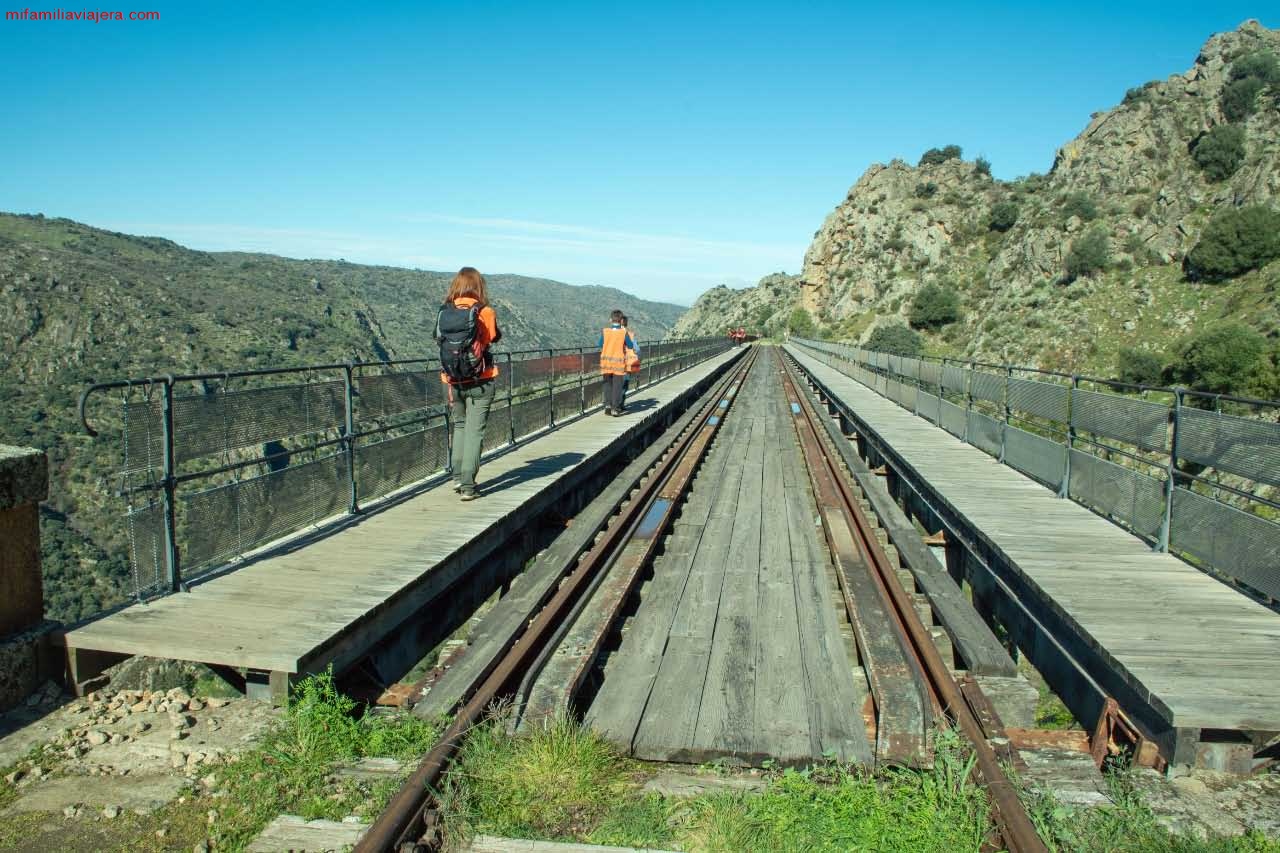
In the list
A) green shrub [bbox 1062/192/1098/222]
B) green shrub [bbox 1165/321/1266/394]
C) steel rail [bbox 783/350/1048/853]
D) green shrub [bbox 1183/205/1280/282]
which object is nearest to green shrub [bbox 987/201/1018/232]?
green shrub [bbox 1062/192/1098/222]

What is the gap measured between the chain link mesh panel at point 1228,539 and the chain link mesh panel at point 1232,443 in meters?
0.30

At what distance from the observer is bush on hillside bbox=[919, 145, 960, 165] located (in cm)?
15598

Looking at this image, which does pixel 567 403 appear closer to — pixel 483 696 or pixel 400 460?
pixel 400 460

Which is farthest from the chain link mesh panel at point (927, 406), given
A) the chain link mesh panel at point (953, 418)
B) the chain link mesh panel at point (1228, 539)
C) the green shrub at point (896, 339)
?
the green shrub at point (896, 339)

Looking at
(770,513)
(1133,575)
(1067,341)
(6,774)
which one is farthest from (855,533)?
(1067,341)

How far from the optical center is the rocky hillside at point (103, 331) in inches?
1480

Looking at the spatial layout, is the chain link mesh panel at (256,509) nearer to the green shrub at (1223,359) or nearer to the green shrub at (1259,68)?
the green shrub at (1223,359)

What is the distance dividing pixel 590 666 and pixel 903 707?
1.75 metres

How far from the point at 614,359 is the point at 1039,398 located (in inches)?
303

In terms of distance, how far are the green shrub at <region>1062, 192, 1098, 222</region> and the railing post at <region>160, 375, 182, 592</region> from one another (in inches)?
3147

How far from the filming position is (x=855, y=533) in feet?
28.8

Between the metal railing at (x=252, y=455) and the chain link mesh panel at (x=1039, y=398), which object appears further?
the chain link mesh panel at (x=1039, y=398)

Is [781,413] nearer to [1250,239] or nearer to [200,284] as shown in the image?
[1250,239]

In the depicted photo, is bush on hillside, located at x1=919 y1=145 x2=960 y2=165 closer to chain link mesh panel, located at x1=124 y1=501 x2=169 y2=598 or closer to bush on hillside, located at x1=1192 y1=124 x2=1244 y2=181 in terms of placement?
bush on hillside, located at x1=1192 y1=124 x2=1244 y2=181
